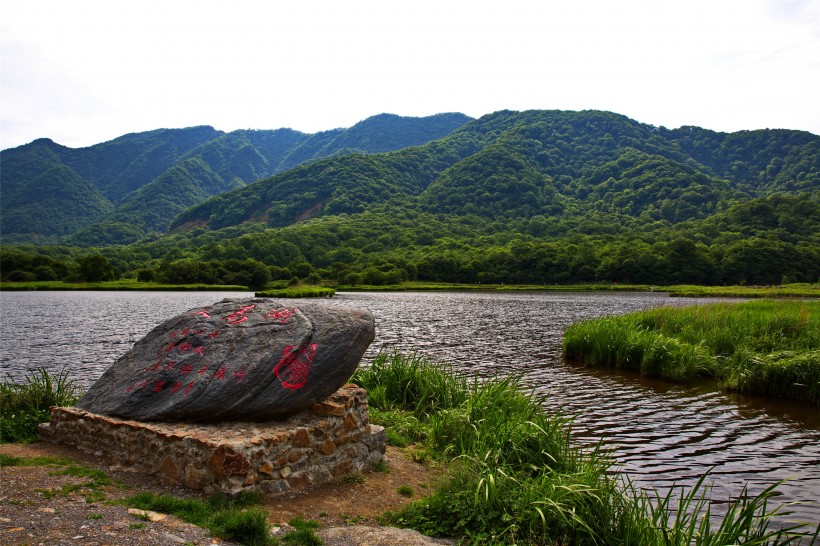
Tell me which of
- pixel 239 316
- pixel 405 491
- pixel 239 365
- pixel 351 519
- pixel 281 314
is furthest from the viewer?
pixel 239 316

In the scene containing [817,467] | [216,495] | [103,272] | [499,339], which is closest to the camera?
[216,495]

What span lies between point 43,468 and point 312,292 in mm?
77371

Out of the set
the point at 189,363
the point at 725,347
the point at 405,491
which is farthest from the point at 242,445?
the point at 725,347

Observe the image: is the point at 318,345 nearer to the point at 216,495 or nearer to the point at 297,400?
the point at 297,400

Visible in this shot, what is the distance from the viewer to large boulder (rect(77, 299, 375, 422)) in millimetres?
9117

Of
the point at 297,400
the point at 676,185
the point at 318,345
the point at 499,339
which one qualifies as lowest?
the point at 499,339

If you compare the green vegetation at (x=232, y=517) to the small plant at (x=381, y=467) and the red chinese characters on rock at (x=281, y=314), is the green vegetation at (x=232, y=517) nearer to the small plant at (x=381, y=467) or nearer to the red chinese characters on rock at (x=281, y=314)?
the small plant at (x=381, y=467)

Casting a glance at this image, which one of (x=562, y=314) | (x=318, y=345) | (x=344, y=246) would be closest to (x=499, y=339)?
(x=562, y=314)

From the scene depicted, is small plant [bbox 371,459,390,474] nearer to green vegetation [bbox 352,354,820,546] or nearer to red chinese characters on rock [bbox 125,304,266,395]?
green vegetation [bbox 352,354,820,546]

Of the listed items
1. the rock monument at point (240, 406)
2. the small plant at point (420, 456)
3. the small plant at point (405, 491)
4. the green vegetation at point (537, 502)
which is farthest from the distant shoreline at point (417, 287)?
the small plant at point (405, 491)

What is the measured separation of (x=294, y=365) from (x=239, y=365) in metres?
0.96

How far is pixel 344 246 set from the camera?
163 metres

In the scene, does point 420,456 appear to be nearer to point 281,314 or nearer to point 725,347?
point 281,314

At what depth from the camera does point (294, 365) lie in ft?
31.2
